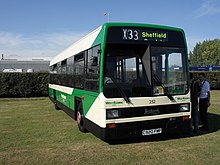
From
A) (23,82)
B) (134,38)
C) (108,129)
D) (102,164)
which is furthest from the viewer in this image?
(23,82)

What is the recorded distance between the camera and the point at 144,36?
6383 mm

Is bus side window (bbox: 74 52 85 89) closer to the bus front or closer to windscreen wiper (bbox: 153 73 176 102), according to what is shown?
the bus front

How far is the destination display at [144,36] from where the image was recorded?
6121 mm

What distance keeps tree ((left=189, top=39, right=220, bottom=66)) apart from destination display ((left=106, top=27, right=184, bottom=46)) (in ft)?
262

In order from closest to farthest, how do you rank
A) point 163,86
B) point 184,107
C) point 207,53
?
point 163,86 → point 184,107 → point 207,53

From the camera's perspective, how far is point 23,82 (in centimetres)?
2045

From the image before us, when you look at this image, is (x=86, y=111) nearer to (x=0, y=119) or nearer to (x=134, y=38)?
(x=134, y=38)

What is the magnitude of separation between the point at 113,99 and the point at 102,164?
1.53 meters

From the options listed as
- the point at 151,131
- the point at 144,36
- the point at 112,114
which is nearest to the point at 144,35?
the point at 144,36

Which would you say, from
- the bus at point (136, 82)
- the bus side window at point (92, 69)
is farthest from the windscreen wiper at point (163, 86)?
the bus side window at point (92, 69)

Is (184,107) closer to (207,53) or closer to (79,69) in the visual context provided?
(79,69)

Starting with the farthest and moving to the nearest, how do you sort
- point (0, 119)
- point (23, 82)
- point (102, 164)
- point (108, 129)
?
1. point (23, 82)
2. point (0, 119)
3. point (108, 129)
4. point (102, 164)

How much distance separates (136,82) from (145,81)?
0.24 meters

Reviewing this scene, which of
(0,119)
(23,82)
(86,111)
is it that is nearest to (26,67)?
(23,82)
